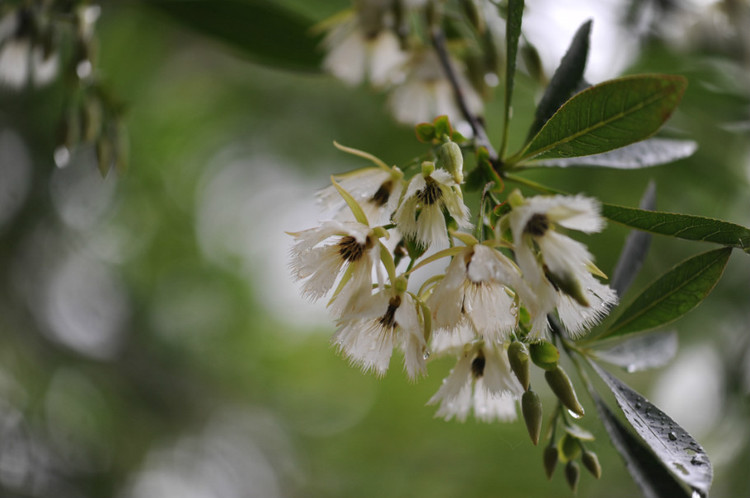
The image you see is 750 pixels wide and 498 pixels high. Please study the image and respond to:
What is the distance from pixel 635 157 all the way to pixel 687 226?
0.29 m

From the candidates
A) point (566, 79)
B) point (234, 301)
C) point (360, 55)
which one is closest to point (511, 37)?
point (566, 79)

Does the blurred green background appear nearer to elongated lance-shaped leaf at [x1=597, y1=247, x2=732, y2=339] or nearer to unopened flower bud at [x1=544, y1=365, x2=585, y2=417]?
elongated lance-shaped leaf at [x1=597, y1=247, x2=732, y2=339]

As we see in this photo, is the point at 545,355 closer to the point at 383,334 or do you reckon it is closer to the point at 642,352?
the point at 383,334

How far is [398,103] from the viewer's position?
1604mm

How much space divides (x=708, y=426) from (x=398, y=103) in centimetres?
191

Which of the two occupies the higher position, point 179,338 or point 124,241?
point 124,241

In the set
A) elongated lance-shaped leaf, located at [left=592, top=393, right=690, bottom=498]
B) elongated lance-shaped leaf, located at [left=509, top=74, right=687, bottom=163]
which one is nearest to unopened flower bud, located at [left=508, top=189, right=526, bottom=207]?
elongated lance-shaped leaf, located at [left=509, top=74, right=687, bottom=163]

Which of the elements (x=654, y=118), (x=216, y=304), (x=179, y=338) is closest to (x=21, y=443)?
(x=179, y=338)

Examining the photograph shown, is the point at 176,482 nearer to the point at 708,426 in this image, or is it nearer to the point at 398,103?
the point at 708,426

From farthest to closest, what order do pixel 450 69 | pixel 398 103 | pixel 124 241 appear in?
pixel 124 241 → pixel 398 103 → pixel 450 69

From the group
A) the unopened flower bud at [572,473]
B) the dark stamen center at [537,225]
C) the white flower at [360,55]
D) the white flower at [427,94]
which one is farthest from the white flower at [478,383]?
the white flower at [360,55]

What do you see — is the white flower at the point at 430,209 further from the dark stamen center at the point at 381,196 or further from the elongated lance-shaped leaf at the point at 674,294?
the elongated lance-shaped leaf at the point at 674,294

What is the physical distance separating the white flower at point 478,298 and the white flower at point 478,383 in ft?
0.20

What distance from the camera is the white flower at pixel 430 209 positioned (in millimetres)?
872
